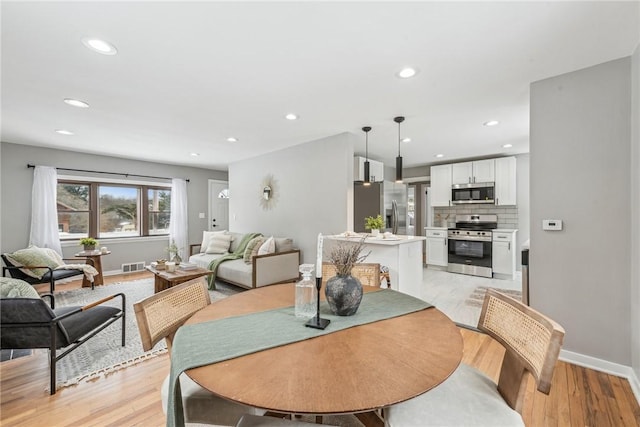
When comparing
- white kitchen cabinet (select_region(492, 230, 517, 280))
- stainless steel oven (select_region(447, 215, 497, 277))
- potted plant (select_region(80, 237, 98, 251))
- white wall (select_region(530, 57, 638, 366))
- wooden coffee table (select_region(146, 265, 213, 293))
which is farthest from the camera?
stainless steel oven (select_region(447, 215, 497, 277))

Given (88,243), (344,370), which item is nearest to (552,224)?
(344,370)

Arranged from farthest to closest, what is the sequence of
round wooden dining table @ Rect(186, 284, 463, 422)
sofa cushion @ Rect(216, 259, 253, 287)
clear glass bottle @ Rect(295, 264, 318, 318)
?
sofa cushion @ Rect(216, 259, 253, 287)
clear glass bottle @ Rect(295, 264, 318, 318)
round wooden dining table @ Rect(186, 284, 463, 422)

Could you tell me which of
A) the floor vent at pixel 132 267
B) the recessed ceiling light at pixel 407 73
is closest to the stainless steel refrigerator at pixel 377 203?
the recessed ceiling light at pixel 407 73

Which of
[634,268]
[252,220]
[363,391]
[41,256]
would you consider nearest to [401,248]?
[634,268]

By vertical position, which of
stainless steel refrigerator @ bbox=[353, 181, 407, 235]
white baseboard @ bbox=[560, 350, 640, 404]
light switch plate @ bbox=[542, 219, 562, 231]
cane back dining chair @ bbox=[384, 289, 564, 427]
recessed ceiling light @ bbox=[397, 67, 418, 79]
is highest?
recessed ceiling light @ bbox=[397, 67, 418, 79]

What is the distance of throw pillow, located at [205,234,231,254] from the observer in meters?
5.35

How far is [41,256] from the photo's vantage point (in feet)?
12.9

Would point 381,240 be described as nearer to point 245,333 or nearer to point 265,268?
point 265,268

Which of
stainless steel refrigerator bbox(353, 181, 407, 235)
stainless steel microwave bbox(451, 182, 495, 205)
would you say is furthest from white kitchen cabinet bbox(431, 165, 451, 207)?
stainless steel refrigerator bbox(353, 181, 407, 235)

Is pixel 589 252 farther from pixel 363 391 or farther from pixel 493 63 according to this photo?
pixel 363 391

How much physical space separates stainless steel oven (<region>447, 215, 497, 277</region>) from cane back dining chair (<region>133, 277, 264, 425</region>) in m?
5.22

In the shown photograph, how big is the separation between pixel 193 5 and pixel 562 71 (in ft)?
9.11

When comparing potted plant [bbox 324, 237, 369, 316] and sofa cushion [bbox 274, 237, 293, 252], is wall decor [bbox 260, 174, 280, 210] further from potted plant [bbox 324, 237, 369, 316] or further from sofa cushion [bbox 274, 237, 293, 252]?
potted plant [bbox 324, 237, 369, 316]

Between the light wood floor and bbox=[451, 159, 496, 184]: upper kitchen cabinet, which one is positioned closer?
the light wood floor
